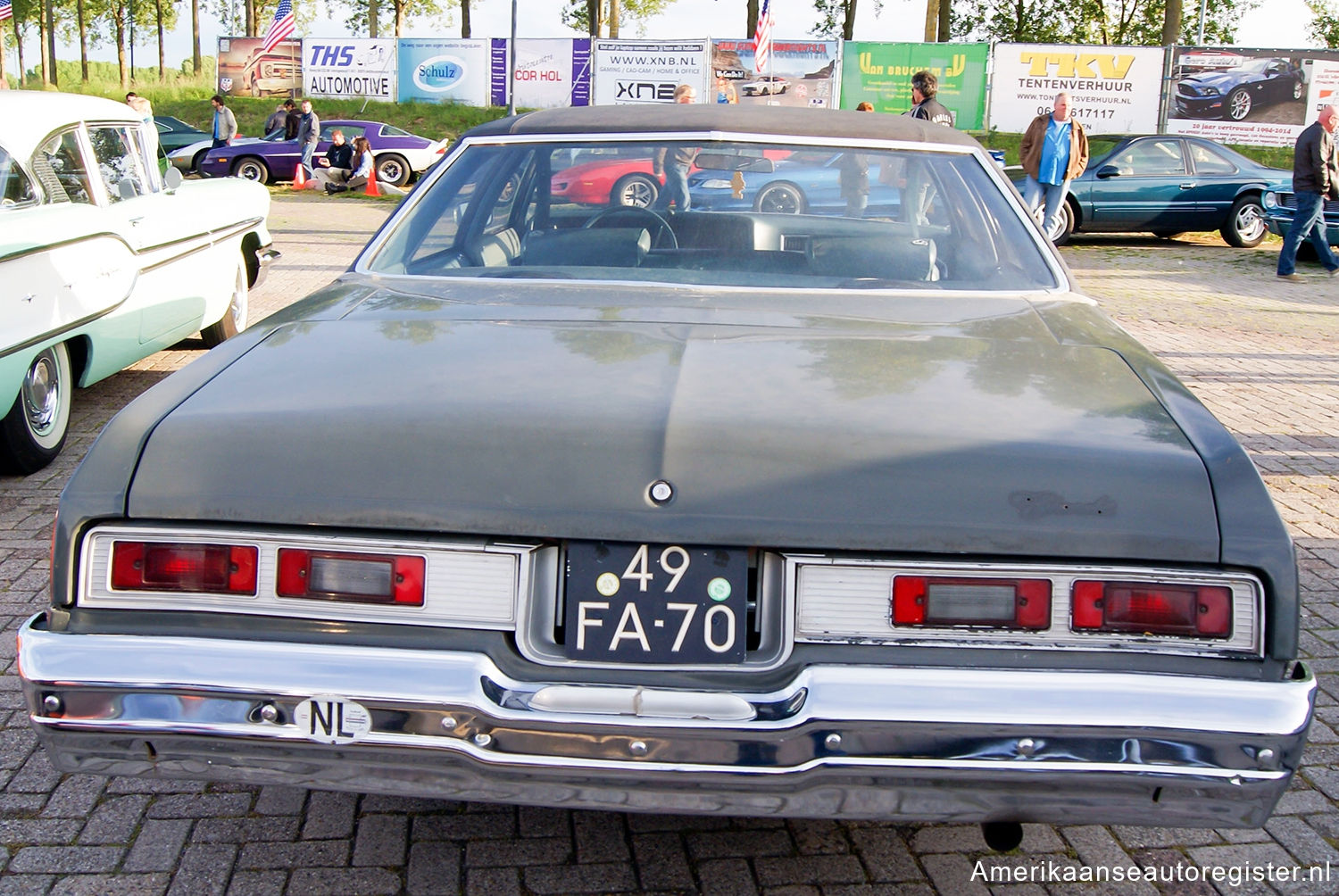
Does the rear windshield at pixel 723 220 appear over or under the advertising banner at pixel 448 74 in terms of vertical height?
under

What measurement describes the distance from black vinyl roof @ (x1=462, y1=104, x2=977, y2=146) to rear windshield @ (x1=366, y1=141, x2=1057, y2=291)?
2.1 inches

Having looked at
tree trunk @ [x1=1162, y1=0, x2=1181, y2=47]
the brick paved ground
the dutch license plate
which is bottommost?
the brick paved ground

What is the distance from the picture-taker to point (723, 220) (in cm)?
336

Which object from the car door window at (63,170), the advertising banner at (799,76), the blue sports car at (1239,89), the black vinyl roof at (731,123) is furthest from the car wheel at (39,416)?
the blue sports car at (1239,89)

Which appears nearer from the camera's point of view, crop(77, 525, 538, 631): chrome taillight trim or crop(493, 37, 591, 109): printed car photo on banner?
crop(77, 525, 538, 631): chrome taillight trim

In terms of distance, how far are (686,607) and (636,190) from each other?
5.65 feet

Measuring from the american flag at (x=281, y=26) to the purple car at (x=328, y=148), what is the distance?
8.84 meters

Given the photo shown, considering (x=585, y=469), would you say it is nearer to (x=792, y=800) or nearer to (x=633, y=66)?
(x=792, y=800)

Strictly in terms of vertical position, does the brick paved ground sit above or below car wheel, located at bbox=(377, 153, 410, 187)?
below

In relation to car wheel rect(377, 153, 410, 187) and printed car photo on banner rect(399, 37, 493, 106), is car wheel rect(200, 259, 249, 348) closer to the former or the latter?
car wheel rect(377, 153, 410, 187)

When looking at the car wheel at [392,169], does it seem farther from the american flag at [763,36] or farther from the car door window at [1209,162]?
the car door window at [1209,162]

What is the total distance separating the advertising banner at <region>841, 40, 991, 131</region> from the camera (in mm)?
25562

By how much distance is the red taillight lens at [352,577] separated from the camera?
6.48 feet

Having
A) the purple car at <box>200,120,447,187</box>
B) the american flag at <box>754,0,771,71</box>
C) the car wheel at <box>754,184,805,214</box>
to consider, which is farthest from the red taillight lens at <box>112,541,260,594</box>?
the purple car at <box>200,120,447,187</box>
